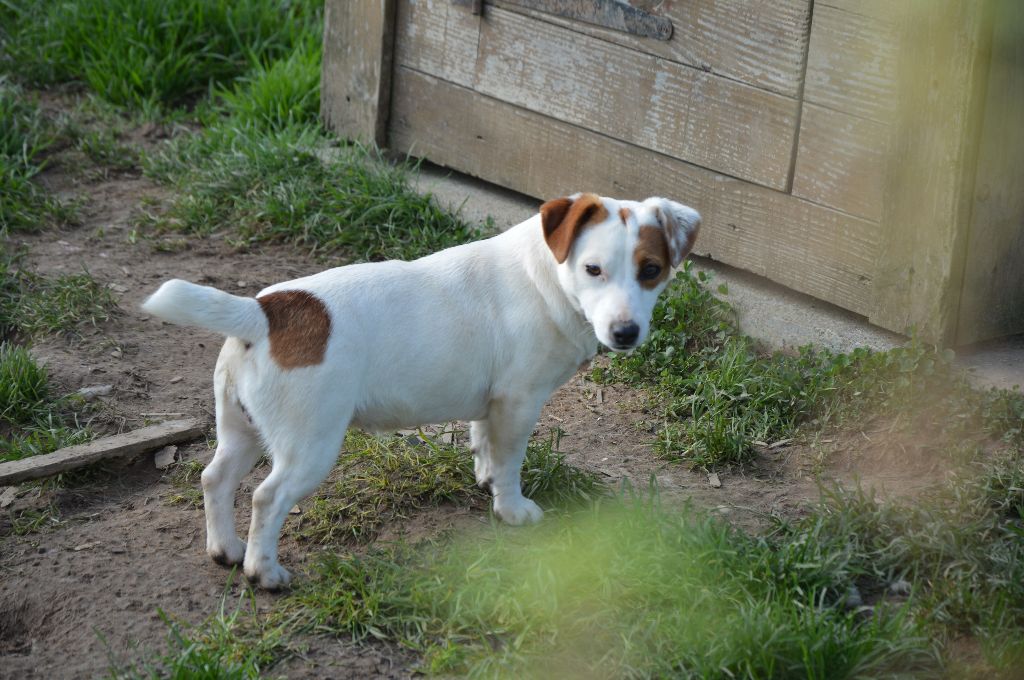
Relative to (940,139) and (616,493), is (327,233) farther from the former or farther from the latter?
(940,139)

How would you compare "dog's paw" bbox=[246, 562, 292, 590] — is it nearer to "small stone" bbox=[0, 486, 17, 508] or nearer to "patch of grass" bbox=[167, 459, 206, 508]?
"patch of grass" bbox=[167, 459, 206, 508]

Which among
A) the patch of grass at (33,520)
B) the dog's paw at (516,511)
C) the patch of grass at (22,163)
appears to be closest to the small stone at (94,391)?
the patch of grass at (33,520)

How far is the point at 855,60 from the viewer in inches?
177

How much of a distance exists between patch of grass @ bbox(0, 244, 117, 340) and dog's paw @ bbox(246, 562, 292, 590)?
205cm

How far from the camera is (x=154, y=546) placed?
3.73 m

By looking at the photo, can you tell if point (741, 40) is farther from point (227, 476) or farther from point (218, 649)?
point (218, 649)

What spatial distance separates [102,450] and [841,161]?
305 centimetres

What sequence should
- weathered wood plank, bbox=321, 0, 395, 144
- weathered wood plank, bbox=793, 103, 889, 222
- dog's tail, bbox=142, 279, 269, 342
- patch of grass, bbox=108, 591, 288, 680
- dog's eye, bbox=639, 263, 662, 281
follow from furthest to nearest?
weathered wood plank, bbox=321, 0, 395, 144
weathered wood plank, bbox=793, 103, 889, 222
dog's eye, bbox=639, 263, 662, 281
dog's tail, bbox=142, 279, 269, 342
patch of grass, bbox=108, 591, 288, 680

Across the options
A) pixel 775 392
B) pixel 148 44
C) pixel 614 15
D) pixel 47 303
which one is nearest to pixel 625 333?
pixel 775 392

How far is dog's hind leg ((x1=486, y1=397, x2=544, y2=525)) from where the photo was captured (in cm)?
368

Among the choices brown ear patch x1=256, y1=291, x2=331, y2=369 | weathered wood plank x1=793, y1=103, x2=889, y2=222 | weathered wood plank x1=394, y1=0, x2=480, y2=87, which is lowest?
brown ear patch x1=256, y1=291, x2=331, y2=369

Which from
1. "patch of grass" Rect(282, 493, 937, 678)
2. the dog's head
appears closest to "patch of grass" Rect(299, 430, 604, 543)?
"patch of grass" Rect(282, 493, 937, 678)

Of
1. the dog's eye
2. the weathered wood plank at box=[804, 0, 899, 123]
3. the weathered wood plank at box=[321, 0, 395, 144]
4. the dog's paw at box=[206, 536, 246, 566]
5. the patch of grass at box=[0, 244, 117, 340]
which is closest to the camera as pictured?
the dog's eye

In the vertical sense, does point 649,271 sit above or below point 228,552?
above
